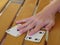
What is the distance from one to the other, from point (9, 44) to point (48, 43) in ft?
0.68

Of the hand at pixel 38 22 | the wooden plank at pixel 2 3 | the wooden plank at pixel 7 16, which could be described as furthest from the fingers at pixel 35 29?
the wooden plank at pixel 2 3

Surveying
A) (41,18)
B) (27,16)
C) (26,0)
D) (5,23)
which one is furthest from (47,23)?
(26,0)

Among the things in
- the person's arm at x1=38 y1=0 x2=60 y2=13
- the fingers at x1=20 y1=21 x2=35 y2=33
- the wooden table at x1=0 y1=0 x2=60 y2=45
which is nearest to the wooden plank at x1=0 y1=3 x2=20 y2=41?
the wooden table at x1=0 y1=0 x2=60 y2=45

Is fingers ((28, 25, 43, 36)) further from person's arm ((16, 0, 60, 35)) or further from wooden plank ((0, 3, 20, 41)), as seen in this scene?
wooden plank ((0, 3, 20, 41))

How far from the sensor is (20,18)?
3.26 feet

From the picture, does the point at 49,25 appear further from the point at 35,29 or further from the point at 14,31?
the point at 14,31

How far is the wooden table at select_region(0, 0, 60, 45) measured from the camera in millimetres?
798

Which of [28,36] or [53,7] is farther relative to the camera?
[53,7]

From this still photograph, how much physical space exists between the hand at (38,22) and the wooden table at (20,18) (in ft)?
0.12

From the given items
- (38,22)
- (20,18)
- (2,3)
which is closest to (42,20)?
(38,22)

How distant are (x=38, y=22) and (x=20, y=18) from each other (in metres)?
0.14

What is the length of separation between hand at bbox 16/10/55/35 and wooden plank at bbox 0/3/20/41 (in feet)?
0.24

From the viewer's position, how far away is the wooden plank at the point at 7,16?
2.96 feet

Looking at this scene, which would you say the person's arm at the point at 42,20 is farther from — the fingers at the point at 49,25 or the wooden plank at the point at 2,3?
the wooden plank at the point at 2,3
